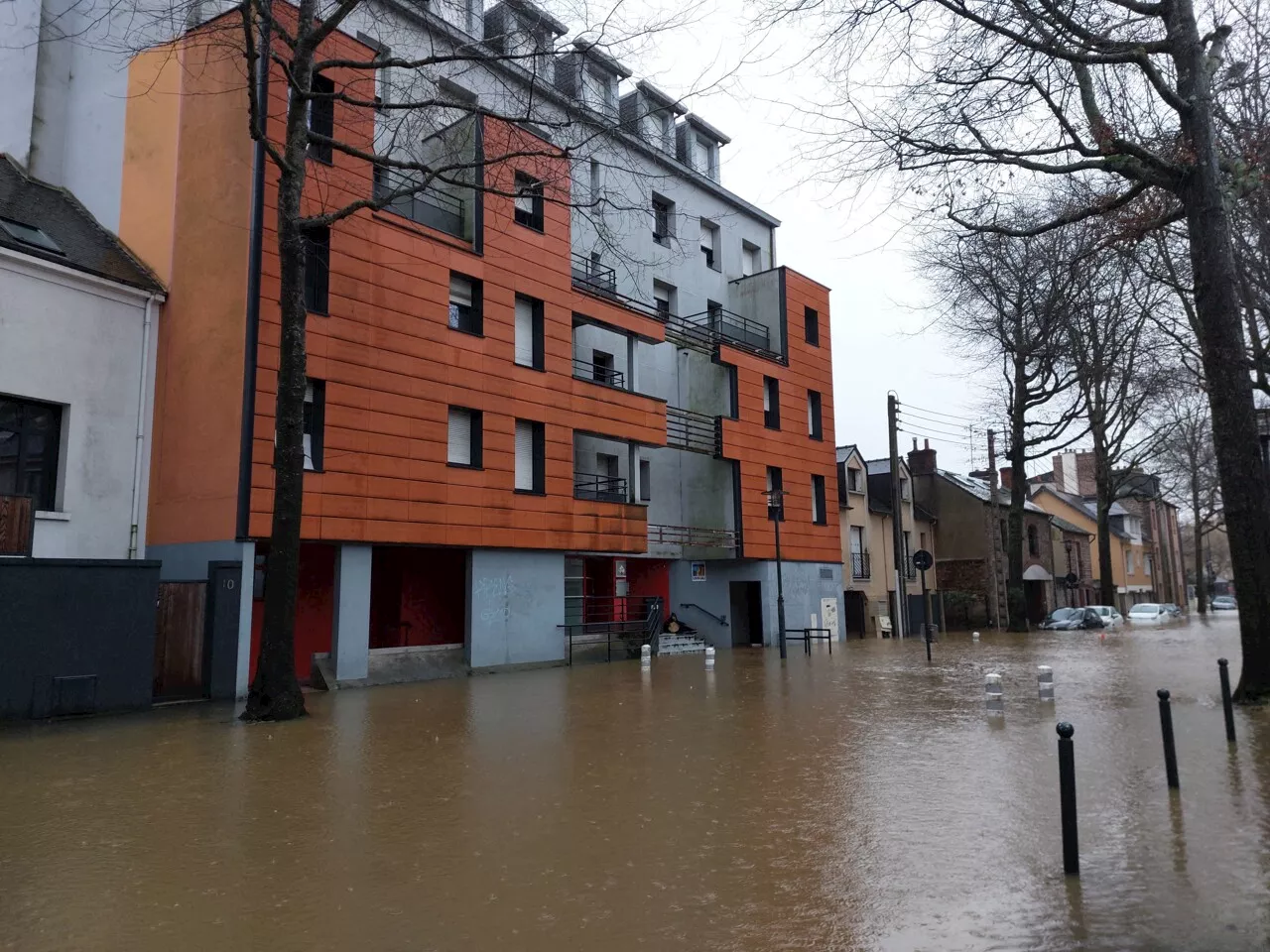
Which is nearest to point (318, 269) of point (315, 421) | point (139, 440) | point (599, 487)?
point (315, 421)

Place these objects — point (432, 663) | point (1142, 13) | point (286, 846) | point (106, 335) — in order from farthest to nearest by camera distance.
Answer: point (432, 663) < point (106, 335) < point (1142, 13) < point (286, 846)

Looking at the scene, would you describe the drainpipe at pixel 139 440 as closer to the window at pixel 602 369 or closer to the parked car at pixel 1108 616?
the window at pixel 602 369

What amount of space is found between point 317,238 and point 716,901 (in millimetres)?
16613

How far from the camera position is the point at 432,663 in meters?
19.2

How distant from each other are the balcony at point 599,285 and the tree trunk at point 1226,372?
48.5 ft

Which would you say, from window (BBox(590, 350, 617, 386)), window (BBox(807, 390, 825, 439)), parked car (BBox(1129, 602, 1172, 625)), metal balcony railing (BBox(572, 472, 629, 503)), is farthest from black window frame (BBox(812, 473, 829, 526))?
parked car (BBox(1129, 602, 1172, 625))

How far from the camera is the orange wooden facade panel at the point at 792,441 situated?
30.0 meters

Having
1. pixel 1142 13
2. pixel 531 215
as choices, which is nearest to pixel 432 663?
pixel 531 215

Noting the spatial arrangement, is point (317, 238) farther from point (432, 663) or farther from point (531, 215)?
point (432, 663)

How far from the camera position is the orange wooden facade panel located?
3000cm

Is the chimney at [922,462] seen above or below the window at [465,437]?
above

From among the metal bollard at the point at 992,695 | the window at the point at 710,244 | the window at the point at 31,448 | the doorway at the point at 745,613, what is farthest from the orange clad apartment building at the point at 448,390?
the metal bollard at the point at 992,695

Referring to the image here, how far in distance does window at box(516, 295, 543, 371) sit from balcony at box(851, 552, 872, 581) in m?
21.2

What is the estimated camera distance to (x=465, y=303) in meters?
21.0
